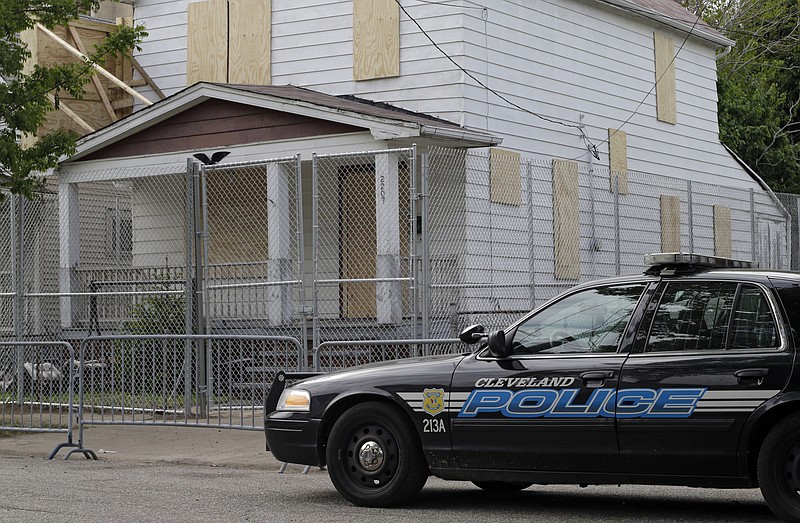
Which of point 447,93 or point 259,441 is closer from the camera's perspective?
point 259,441

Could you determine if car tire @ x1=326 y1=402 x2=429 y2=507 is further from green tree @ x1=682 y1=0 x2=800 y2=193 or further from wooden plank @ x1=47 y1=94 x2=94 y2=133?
green tree @ x1=682 y1=0 x2=800 y2=193

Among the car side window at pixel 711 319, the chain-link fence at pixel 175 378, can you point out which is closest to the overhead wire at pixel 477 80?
the chain-link fence at pixel 175 378

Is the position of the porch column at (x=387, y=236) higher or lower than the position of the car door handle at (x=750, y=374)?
higher

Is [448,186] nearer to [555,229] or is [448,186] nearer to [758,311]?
[555,229]

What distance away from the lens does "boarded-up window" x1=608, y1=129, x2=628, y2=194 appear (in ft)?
66.4

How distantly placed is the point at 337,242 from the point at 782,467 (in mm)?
11075

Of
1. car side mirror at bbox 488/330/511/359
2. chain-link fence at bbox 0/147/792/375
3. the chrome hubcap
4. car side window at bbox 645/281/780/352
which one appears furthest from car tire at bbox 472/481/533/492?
chain-link fence at bbox 0/147/792/375

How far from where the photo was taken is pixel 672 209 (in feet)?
66.9

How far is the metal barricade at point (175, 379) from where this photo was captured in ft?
38.7

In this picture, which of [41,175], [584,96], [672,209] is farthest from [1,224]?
[672,209]

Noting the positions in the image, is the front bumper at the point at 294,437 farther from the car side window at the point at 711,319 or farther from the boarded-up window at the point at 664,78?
the boarded-up window at the point at 664,78

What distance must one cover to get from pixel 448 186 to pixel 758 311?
1033 cm

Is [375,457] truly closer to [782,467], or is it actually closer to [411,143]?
[782,467]

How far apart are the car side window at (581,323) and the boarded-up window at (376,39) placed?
10.6m
